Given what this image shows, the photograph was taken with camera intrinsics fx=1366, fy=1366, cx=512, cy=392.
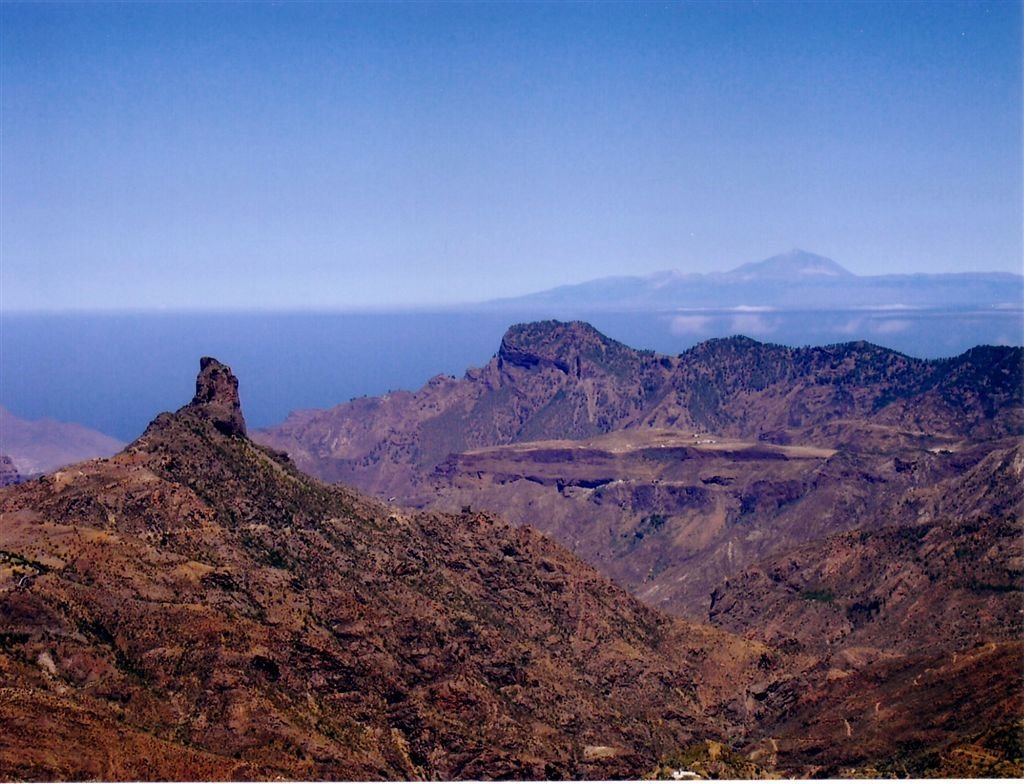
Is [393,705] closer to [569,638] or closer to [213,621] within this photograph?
[213,621]

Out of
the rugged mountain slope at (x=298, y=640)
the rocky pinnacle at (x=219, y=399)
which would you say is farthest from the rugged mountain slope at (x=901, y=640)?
the rocky pinnacle at (x=219, y=399)

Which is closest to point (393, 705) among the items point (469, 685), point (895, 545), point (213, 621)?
point (469, 685)

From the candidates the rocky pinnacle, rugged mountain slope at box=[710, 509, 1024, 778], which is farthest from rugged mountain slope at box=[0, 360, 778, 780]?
rugged mountain slope at box=[710, 509, 1024, 778]

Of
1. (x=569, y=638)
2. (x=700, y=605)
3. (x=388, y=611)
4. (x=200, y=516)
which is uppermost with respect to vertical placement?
(x=200, y=516)

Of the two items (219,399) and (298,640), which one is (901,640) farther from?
(219,399)

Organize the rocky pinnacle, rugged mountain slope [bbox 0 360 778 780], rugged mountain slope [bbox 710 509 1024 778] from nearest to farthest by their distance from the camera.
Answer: rugged mountain slope [bbox 0 360 778 780]
rugged mountain slope [bbox 710 509 1024 778]
the rocky pinnacle

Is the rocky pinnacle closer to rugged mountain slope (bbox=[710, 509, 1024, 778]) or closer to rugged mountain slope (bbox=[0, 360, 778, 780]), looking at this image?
rugged mountain slope (bbox=[0, 360, 778, 780])

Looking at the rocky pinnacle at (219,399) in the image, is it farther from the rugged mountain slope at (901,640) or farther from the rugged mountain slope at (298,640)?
the rugged mountain slope at (901,640)

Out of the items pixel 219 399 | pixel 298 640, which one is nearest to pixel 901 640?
pixel 298 640
